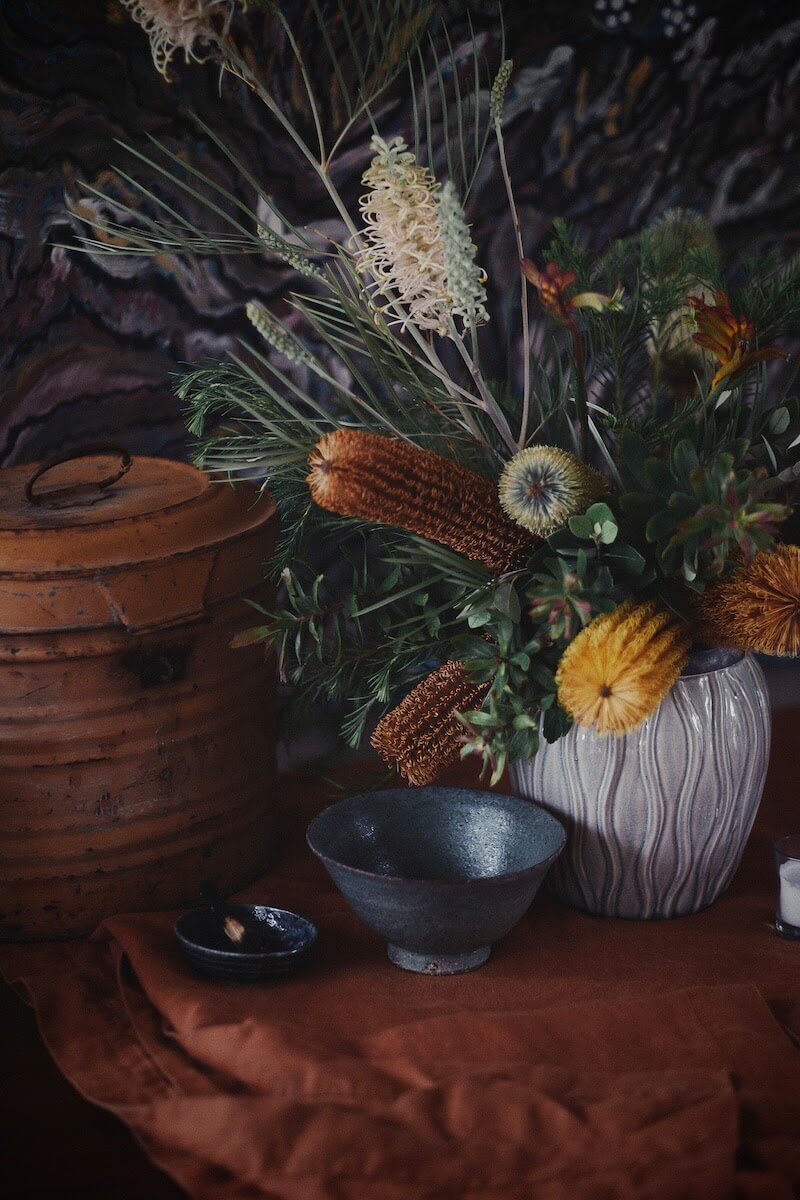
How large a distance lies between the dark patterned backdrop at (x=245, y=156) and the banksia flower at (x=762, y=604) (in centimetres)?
59

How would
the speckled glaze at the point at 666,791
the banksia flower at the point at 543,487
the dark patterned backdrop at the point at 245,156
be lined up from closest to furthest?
the banksia flower at the point at 543,487
the speckled glaze at the point at 666,791
the dark patterned backdrop at the point at 245,156

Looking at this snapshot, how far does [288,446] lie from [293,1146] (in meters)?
0.59

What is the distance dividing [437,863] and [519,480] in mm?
354

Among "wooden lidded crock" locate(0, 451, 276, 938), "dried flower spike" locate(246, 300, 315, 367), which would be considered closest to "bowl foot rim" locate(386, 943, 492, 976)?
"wooden lidded crock" locate(0, 451, 276, 938)

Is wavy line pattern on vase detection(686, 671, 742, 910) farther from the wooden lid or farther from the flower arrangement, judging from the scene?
the wooden lid

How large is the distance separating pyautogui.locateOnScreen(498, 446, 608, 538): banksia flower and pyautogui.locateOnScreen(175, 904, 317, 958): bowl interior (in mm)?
378

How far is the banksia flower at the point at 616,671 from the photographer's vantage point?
805mm

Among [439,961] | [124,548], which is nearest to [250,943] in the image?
[439,961]

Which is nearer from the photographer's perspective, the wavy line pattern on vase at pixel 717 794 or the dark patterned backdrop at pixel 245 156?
the wavy line pattern on vase at pixel 717 794

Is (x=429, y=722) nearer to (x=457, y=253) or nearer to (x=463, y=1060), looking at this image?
(x=463, y=1060)

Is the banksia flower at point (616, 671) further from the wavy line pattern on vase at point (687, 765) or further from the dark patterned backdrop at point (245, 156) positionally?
the dark patterned backdrop at point (245, 156)

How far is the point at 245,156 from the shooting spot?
4.04ft

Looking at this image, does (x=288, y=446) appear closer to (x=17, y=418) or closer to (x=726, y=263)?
(x=17, y=418)

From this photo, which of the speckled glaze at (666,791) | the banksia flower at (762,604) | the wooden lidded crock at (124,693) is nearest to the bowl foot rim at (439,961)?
the speckled glaze at (666,791)
